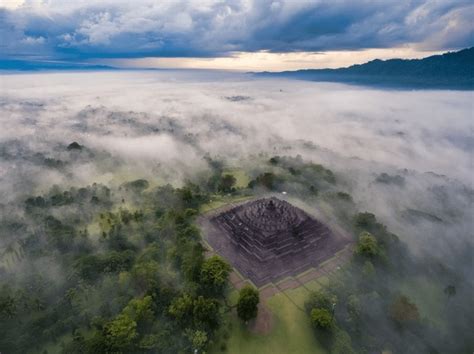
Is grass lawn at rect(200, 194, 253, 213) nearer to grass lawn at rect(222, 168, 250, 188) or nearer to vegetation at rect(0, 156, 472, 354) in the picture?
vegetation at rect(0, 156, 472, 354)

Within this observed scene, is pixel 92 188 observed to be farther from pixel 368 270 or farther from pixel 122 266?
pixel 368 270

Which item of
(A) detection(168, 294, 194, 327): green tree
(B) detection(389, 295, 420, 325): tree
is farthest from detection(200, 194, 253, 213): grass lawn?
(B) detection(389, 295, 420, 325): tree

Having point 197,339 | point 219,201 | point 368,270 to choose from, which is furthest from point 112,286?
point 368,270

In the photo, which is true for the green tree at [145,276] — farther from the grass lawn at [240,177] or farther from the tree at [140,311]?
the grass lawn at [240,177]

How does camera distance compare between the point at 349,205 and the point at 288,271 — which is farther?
the point at 349,205

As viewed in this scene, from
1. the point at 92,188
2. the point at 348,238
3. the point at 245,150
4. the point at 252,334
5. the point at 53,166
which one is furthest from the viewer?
the point at 245,150

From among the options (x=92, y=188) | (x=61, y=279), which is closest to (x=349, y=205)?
(x=61, y=279)

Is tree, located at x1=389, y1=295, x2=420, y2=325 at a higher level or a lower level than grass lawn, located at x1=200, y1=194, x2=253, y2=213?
higher
